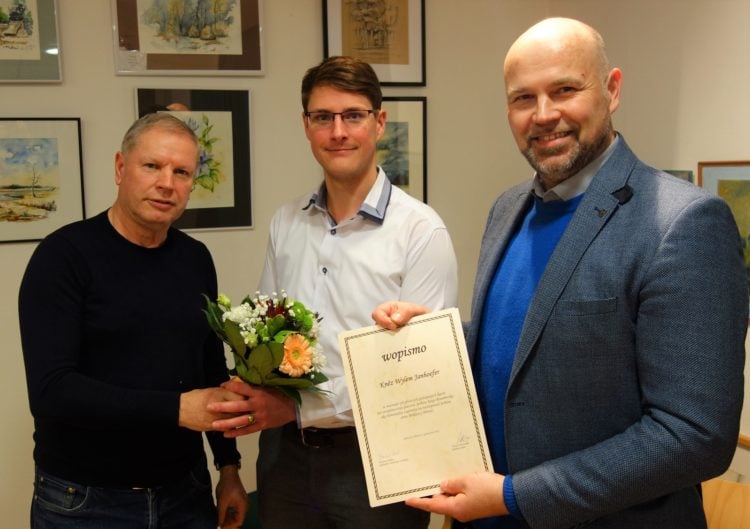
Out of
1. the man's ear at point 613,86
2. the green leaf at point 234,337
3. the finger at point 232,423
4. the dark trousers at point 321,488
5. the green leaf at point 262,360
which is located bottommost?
the dark trousers at point 321,488

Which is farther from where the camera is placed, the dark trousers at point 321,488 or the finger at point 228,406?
the dark trousers at point 321,488

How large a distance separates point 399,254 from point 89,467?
0.93 metres

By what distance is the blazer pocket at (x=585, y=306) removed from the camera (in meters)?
1.23

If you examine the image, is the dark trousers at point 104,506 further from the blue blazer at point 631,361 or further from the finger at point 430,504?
the blue blazer at point 631,361

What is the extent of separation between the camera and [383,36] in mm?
3068

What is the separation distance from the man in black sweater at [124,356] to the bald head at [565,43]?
0.91m

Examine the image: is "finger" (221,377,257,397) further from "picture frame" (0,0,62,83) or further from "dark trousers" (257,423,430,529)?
"picture frame" (0,0,62,83)

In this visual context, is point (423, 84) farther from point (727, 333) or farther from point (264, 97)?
point (727, 333)

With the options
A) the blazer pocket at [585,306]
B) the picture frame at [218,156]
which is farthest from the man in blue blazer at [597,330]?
the picture frame at [218,156]

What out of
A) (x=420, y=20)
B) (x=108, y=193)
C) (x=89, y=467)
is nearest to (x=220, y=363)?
(x=89, y=467)

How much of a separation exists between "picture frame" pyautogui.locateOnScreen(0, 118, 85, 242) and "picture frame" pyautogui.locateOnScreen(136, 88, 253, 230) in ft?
1.18

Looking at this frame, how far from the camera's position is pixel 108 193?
2779mm

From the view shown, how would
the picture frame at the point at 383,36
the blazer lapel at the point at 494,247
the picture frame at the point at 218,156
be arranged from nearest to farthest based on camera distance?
the blazer lapel at the point at 494,247 < the picture frame at the point at 218,156 < the picture frame at the point at 383,36

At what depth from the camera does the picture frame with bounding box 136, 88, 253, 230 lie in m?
2.83
